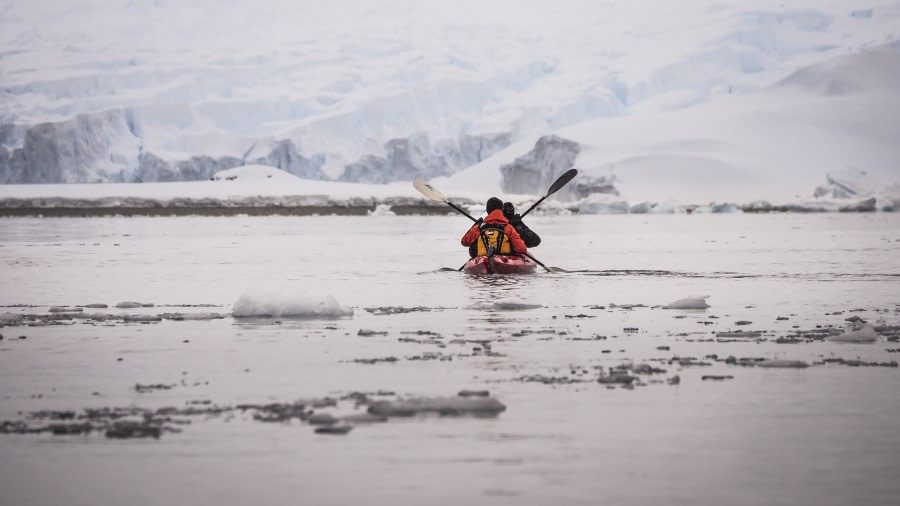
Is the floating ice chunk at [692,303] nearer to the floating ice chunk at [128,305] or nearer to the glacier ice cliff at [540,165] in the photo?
the floating ice chunk at [128,305]

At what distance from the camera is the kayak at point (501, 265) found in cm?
1415

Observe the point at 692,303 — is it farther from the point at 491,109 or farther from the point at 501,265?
the point at 491,109

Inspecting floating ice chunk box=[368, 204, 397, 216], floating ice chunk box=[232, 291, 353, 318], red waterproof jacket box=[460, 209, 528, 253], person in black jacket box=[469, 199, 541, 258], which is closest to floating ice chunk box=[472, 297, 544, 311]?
floating ice chunk box=[232, 291, 353, 318]

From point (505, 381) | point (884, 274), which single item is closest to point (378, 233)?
point (884, 274)

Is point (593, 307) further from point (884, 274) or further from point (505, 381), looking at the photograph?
point (884, 274)

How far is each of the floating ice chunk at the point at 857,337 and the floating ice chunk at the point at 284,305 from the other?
3638mm

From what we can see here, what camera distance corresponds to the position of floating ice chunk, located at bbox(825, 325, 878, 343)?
7.52m

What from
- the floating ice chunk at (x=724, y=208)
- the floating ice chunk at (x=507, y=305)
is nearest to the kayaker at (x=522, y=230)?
the floating ice chunk at (x=507, y=305)

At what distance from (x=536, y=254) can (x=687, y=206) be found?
135 ft

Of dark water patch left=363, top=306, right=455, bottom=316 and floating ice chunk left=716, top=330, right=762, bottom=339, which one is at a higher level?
dark water patch left=363, top=306, right=455, bottom=316

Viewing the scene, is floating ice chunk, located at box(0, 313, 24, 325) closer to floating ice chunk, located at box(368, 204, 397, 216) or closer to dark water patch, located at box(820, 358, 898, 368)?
dark water patch, located at box(820, 358, 898, 368)

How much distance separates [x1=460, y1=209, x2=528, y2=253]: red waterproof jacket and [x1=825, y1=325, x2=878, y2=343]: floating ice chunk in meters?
6.43

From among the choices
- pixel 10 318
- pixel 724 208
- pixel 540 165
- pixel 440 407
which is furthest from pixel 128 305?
pixel 540 165

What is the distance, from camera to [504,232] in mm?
14000
